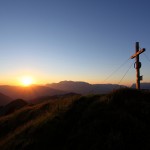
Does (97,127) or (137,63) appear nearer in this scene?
(97,127)

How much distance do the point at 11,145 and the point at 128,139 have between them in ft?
21.2

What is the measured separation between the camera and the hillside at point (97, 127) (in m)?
9.07

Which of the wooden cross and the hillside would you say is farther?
the wooden cross

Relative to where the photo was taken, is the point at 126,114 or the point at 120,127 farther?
the point at 126,114

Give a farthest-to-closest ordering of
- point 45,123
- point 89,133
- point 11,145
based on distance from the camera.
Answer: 1. point 45,123
2. point 11,145
3. point 89,133

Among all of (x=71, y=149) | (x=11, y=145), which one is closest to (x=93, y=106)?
(x=71, y=149)

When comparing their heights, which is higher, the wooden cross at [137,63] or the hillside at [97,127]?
the wooden cross at [137,63]

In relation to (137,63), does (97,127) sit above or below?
below

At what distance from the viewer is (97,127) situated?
10.1 m

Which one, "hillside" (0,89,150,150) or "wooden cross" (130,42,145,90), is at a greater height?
"wooden cross" (130,42,145,90)

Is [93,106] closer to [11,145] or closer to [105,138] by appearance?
[105,138]

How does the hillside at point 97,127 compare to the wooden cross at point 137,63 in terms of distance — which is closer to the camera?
the hillside at point 97,127

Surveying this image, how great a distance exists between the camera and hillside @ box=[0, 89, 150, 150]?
907cm

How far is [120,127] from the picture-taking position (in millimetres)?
9805
